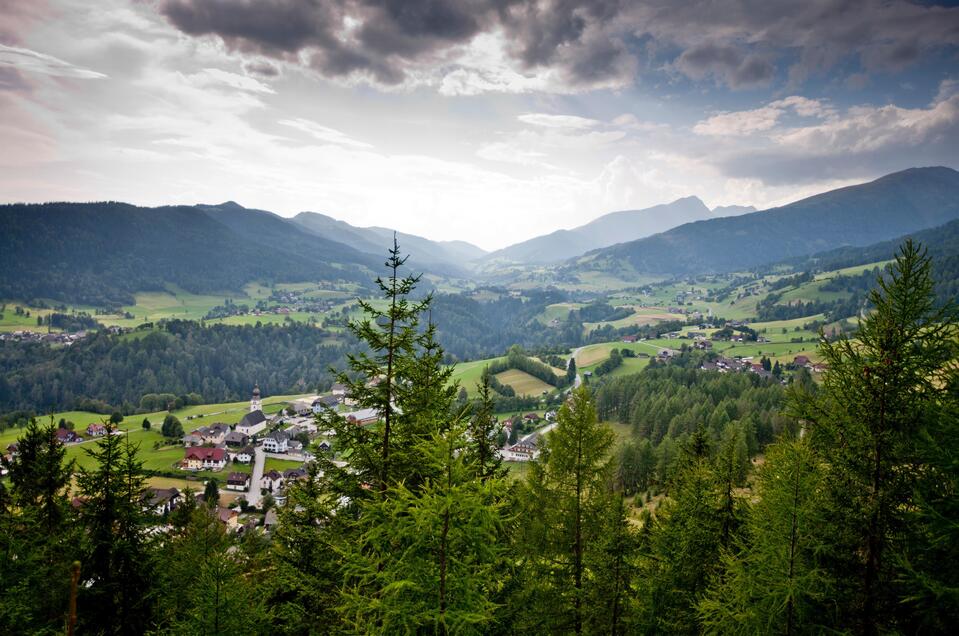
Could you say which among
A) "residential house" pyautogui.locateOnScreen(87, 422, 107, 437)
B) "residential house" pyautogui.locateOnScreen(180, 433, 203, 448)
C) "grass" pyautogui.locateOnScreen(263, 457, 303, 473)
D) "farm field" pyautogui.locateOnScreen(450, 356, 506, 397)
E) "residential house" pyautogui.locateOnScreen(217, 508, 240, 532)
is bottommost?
"grass" pyautogui.locateOnScreen(263, 457, 303, 473)

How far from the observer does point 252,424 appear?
4953 inches

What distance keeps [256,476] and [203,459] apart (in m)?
12.0

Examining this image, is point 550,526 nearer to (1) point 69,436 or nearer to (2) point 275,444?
(2) point 275,444

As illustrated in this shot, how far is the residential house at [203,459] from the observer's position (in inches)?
3716

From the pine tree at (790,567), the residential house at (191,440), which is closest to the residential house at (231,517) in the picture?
the residential house at (191,440)

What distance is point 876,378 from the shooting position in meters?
10.2

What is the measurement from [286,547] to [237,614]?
471cm

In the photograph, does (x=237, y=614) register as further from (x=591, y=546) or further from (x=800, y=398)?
(x=800, y=398)

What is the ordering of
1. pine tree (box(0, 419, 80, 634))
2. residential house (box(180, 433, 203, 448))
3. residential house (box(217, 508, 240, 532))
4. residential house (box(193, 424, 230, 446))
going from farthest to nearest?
1. residential house (box(193, 424, 230, 446))
2. residential house (box(180, 433, 203, 448))
3. residential house (box(217, 508, 240, 532))
4. pine tree (box(0, 419, 80, 634))

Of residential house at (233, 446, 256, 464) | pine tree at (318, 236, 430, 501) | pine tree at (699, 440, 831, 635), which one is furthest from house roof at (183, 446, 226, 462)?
pine tree at (699, 440, 831, 635)

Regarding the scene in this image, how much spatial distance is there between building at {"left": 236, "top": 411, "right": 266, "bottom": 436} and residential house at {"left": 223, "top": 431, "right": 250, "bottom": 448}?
155 inches

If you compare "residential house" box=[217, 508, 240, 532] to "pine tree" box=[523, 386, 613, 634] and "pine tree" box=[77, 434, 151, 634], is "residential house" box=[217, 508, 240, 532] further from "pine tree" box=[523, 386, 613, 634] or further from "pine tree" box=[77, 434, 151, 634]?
"pine tree" box=[523, 386, 613, 634]

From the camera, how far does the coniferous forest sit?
7938mm

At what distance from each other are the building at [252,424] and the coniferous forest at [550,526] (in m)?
111
